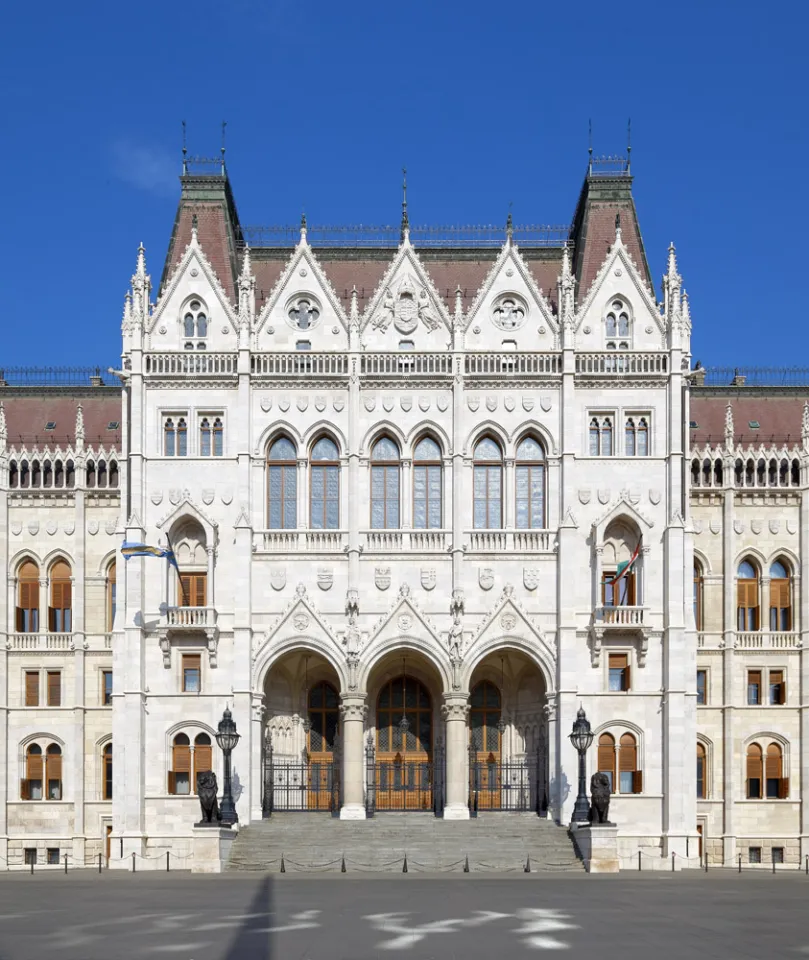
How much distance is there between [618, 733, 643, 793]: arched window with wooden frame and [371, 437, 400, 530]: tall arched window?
39.4 feet

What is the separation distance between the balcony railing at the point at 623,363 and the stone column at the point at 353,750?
15.4 meters

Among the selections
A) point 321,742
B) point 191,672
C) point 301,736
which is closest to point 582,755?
point 321,742

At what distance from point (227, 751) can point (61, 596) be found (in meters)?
14.2

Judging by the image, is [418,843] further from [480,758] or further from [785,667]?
[785,667]

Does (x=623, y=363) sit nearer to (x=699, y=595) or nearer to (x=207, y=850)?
(x=699, y=595)

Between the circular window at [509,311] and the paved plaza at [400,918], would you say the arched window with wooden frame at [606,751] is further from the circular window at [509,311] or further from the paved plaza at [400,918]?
the circular window at [509,311]

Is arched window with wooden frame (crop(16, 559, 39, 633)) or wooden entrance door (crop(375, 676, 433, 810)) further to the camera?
arched window with wooden frame (crop(16, 559, 39, 633))

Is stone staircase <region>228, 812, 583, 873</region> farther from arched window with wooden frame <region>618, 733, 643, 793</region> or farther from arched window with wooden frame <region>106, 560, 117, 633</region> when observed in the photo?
arched window with wooden frame <region>106, 560, 117, 633</region>

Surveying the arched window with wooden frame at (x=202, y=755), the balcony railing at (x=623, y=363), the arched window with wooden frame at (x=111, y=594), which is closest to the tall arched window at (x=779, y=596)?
the balcony railing at (x=623, y=363)

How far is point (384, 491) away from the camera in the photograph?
195 feet

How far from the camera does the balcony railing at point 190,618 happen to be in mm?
57562

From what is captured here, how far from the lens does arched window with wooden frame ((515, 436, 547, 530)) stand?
5919 cm

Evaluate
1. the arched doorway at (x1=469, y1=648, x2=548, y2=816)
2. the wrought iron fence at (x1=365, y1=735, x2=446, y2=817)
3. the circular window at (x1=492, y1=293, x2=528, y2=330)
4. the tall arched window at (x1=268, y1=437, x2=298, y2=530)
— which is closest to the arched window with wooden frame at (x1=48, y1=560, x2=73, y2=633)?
the tall arched window at (x1=268, y1=437, x2=298, y2=530)

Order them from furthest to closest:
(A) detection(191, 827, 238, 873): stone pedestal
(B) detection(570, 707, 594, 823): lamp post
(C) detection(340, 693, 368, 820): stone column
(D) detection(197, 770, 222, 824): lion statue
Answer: (C) detection(340, 693, 368, 820): stone column, (B) detection(570, 707, 594, 823): lamp post, (D) detection(197, 770, 222, 824): lion statue, (A) detection(191, 827, 238, 873): stone pedestal
